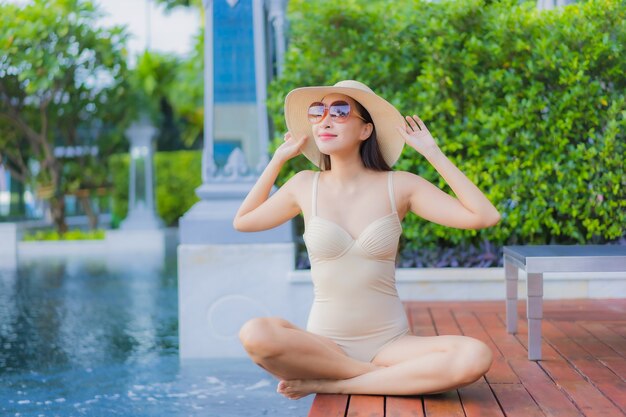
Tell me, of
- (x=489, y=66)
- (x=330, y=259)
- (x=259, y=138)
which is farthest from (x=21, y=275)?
(x=330, y=259)

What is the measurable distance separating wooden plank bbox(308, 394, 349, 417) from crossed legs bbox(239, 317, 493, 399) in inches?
1.3

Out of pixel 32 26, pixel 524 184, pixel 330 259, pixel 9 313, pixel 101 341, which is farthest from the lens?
pixel 32 26

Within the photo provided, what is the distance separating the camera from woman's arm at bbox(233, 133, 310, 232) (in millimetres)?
3416

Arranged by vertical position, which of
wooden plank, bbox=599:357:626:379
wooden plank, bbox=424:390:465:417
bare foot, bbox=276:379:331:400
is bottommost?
wooden plank, bbox=599:357:626:379

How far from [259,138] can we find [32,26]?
1039cm

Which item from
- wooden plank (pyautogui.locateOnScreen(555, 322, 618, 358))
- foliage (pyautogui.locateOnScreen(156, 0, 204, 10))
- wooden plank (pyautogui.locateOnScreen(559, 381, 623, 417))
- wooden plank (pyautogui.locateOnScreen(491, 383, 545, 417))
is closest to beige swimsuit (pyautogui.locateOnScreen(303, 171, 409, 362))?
wooden plank (pyautogui.locateOnScreen(491, 383, 545, 417))

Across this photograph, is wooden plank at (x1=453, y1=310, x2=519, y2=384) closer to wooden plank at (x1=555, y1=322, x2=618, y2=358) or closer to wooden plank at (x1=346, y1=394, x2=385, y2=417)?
wooden plank at (x1=555, y1=322, x2=618, y2=358)

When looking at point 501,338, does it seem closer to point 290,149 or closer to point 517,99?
point 290,149

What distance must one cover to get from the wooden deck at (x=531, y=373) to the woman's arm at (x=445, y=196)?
67 centimetres

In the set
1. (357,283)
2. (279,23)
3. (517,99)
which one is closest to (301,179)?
(357,283)

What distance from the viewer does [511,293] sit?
448cm

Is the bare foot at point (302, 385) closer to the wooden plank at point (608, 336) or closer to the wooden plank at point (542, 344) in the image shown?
the wooden plank at point (542, 344)

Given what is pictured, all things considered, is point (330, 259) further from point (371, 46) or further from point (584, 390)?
point (371, 46)

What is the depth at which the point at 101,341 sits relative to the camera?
667cm
